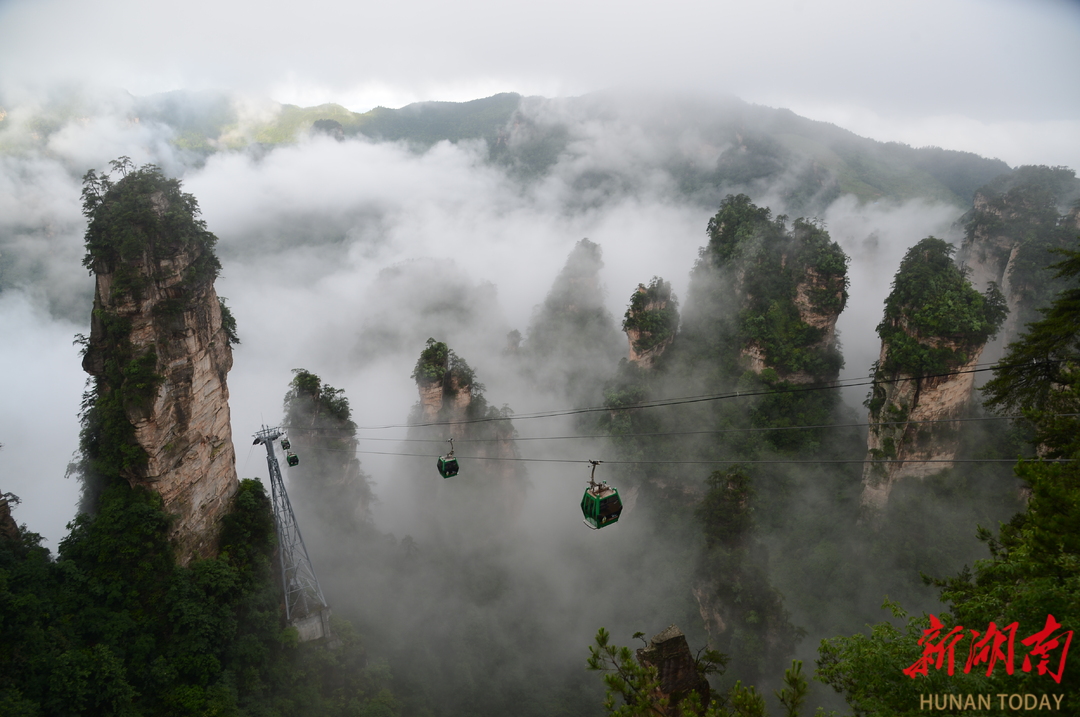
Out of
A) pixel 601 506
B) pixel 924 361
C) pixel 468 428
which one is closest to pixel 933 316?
pixel 924 361

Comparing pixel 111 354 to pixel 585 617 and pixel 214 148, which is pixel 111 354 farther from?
pixel 214 148

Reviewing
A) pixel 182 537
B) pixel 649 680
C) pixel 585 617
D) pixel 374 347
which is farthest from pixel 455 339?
pixel 649 680

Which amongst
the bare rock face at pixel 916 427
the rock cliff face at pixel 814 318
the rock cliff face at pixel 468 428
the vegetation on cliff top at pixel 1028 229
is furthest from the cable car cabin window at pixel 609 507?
the vegetation on cliff top at pixel 1028 229

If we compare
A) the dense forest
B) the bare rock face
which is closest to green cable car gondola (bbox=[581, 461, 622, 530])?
the dense forest

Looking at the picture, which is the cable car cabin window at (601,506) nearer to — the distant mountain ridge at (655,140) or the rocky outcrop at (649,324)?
the rocky outcrop at (649,324)

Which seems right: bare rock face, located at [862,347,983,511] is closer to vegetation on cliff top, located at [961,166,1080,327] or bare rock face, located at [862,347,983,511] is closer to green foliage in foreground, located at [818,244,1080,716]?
vegetation on cliff top, located at [961,166,1080,327]

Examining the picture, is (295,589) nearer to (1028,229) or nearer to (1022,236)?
(1022,236)
